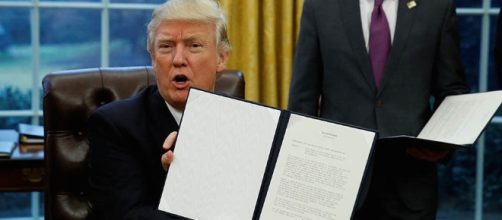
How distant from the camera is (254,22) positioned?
11.6 feet

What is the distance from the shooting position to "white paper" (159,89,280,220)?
1.67 m

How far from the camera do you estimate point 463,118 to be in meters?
2.26

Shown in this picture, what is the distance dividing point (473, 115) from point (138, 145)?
0.99 m

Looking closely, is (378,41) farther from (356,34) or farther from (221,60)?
(221,60)

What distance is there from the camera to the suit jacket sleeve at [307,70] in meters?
2.78

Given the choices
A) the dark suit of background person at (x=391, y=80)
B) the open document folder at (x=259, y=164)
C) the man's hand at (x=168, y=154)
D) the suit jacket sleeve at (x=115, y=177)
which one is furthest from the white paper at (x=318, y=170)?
the dark suit of background person at (x=391, y=80)

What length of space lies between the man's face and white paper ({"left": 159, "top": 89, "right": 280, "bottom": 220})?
8.0 inches

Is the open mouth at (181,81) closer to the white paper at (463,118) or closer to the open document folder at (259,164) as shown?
the open document folder at (259,164)

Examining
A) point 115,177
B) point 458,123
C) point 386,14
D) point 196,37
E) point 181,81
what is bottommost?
point 115,177

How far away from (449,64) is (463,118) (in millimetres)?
482

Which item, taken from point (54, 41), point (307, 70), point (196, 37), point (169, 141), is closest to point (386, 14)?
point (307, 70)

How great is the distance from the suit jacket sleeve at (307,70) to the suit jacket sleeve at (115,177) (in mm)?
1022

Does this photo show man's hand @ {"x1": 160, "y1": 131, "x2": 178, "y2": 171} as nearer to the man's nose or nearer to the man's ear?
the man's nose

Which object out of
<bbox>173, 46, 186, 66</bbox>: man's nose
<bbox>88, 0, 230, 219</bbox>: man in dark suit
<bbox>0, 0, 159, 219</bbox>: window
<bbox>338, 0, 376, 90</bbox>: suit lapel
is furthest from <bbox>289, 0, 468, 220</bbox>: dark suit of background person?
<bbox>0, 0, 159, 219</bbox>: window
